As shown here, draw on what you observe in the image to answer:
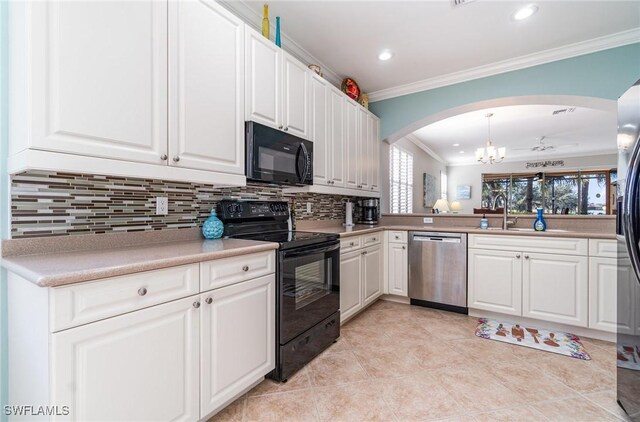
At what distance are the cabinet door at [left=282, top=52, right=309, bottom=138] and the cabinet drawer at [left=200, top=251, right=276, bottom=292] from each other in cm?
106

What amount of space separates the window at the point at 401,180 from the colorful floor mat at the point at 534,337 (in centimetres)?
261

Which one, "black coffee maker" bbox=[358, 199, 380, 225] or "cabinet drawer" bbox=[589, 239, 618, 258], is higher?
"black coffee maker" bbox=[358, 199, 380, 225]

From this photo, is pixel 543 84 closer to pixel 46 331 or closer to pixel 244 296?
pixel 244 296

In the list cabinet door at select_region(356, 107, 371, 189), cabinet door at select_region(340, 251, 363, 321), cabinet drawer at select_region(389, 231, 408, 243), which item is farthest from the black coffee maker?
cabinet door at select_region(340, 251, 363, 321)

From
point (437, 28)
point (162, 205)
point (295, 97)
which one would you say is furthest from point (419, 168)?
point (162, 205)

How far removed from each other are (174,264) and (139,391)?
0.50 metres

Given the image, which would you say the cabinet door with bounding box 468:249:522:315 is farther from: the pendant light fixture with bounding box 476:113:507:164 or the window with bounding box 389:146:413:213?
the pendant light fixture with bounding box 476:113:507:164

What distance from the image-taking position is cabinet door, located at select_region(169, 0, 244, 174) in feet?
4.99

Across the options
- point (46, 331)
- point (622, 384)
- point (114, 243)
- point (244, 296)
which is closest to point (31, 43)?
point (114, 243)

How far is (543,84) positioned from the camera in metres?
2.92

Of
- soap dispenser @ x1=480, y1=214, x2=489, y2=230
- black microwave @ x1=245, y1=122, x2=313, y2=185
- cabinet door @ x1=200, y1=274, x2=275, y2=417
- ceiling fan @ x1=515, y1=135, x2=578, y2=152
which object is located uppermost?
ceiling fan @ x1=515, y1=135, x2=578, y2=152

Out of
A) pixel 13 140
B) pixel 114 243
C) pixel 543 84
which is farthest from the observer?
pixel 543 84

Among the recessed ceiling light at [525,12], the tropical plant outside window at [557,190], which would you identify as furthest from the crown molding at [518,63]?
the tropical plant outside window at [557,190]

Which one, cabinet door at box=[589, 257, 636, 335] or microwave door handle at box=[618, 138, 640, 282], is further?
cabinet door at box=[589, 257, 636, 335]
